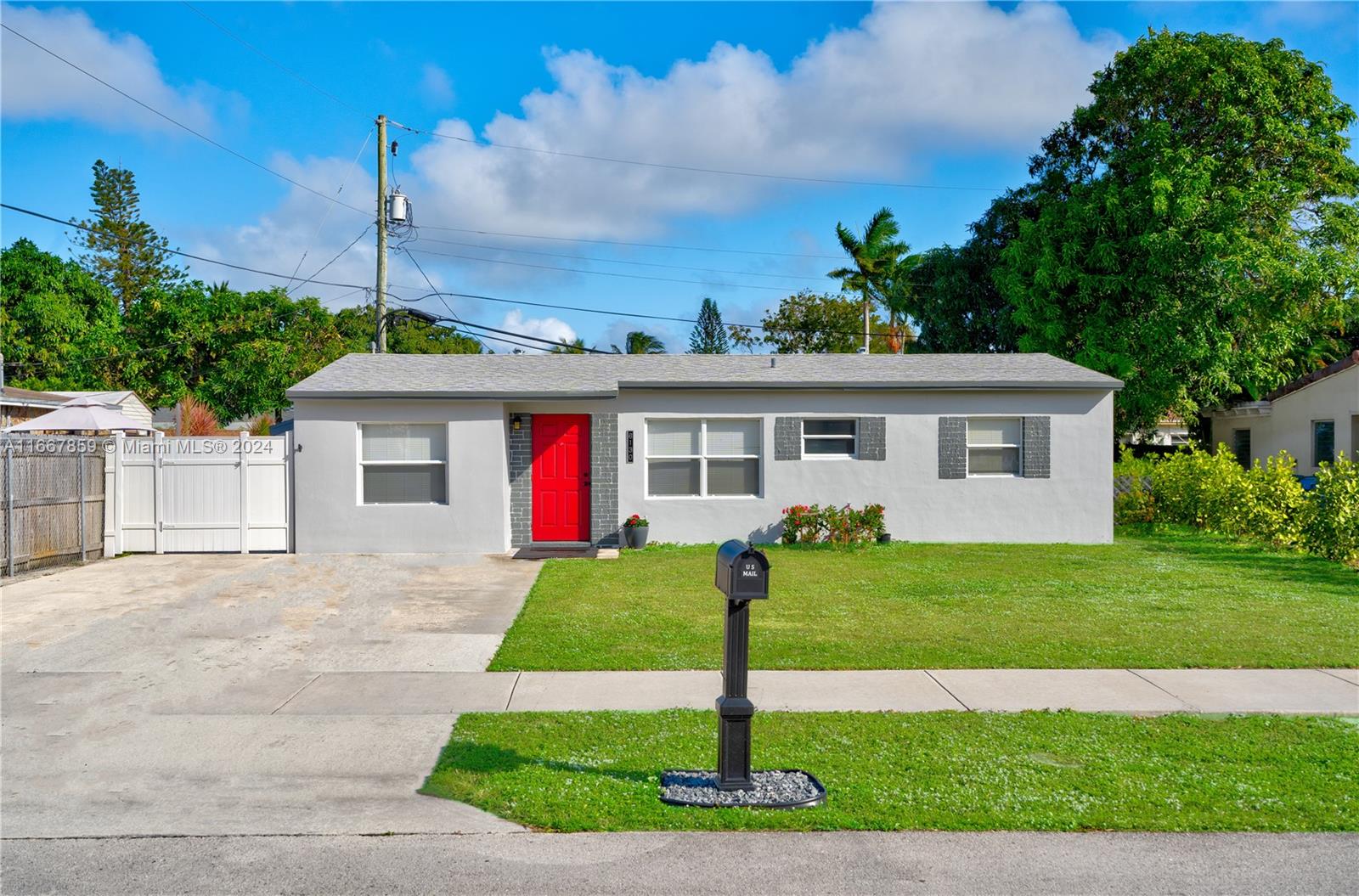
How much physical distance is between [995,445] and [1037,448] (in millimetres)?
724

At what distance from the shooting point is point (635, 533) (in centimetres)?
1616

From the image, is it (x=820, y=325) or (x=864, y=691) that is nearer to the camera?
(x=864, y=691)

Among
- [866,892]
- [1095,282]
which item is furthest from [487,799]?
[1095,282]

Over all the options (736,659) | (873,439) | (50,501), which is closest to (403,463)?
(50,501)

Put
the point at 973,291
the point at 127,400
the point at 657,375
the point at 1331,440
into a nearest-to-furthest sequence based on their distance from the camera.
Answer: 1. the point at 657,375
2. the point at 1331,440
3. the point at 973,291
4. the point at 127,400

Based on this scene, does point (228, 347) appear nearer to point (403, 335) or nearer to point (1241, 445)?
point (403, 335)

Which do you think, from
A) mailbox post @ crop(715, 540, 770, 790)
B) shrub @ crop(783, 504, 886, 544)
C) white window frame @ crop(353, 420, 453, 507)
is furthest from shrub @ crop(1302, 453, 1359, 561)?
white window frame @ crop(353, 420, 453, 507)

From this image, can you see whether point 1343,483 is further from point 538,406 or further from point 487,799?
point 487,799

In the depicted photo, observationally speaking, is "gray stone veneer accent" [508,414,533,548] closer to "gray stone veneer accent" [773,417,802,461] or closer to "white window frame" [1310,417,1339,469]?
"gray stone veneer accent" [773,417,802,461]

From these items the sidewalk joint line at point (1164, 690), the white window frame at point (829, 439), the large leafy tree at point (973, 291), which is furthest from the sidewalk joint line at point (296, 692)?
the large leafy tree at point (973, 291)

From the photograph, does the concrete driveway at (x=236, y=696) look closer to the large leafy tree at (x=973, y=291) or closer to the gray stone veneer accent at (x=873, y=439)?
the gray stone veneer accent at (x=873, y=439)

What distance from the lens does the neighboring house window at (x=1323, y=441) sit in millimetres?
25156

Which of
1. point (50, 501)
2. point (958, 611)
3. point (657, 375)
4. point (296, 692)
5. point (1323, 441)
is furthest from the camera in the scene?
point (1323, 441)

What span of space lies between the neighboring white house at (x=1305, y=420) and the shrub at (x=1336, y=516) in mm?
9130
